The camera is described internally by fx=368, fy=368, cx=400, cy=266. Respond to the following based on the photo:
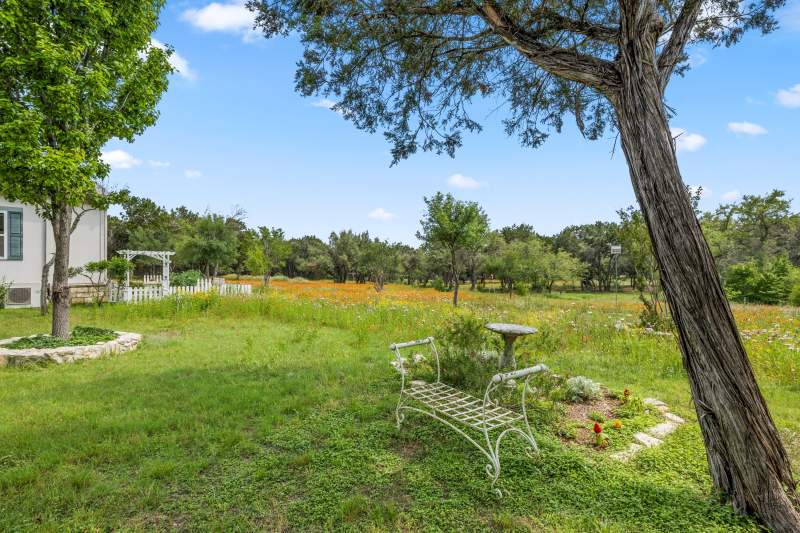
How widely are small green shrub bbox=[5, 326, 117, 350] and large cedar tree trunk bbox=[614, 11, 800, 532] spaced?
27.4 feet

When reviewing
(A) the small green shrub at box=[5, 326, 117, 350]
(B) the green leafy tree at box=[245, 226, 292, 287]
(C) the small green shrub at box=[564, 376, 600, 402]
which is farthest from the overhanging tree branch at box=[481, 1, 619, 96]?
(B) the green leafy tree at box=[245, 226, 292, 287]

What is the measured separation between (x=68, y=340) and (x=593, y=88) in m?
8.60

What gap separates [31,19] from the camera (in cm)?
588

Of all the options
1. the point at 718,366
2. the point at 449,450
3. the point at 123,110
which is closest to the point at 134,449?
the point at 449,450

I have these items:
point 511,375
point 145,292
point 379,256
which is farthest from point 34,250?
point 379,256

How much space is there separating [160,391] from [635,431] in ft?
17.6

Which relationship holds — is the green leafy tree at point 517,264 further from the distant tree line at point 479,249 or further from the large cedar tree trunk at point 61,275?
the large cedar tree trunk at point 61,275

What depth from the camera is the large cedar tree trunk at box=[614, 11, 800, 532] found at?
2.18 meters

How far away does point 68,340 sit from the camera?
21.2 ft

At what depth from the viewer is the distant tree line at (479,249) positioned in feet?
44.2

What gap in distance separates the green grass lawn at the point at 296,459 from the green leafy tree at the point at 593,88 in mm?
639

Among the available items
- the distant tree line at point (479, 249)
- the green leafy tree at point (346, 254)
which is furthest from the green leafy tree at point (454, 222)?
the green leafy tree at point (346, 254)

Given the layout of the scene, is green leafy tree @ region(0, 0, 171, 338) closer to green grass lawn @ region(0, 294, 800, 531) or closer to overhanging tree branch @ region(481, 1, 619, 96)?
green grass lawn @ region(0, 294, 800, 531)

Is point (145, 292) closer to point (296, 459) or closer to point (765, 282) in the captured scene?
point (296, 459)
